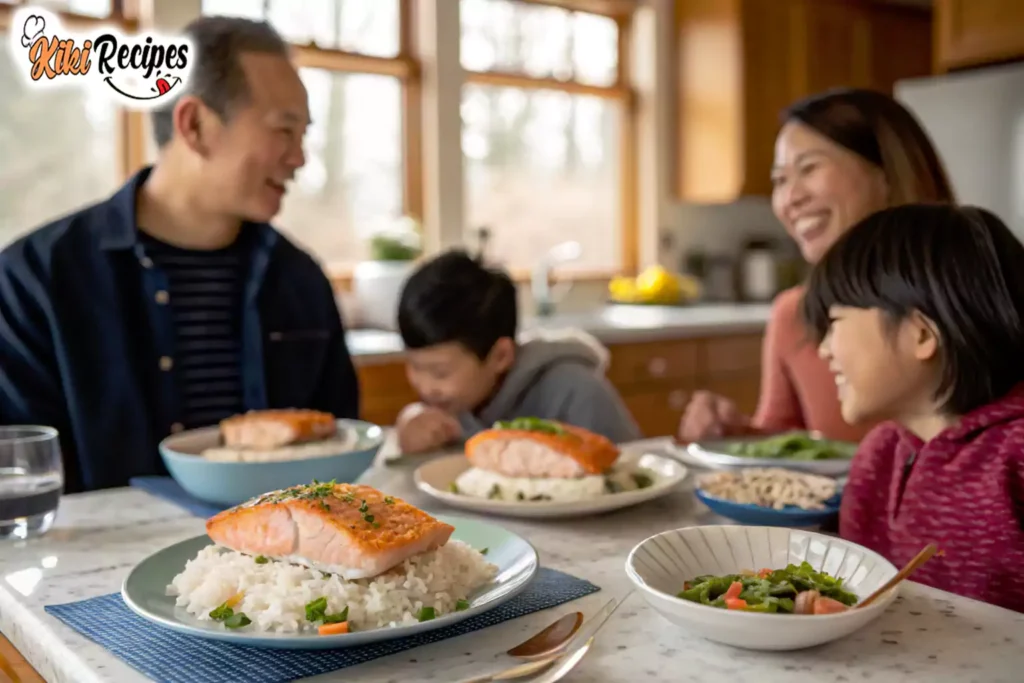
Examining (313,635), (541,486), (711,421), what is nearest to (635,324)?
(711,421)

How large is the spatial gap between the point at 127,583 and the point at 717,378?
344 cm

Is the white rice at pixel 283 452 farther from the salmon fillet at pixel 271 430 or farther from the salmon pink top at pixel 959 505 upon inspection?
the salmon pink top at pixel 959 505

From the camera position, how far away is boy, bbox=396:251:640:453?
204cm

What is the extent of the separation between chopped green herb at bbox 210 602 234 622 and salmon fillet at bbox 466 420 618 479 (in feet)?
1.77

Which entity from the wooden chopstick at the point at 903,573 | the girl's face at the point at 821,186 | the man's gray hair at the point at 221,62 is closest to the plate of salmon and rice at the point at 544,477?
the wooden chopstick at the point at 903,573

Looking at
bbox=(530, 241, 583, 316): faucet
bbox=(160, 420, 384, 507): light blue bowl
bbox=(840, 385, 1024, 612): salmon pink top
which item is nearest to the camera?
bbox=(840, 385, 1024, 612): salmon pink top

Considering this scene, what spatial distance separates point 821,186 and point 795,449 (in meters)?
0.61

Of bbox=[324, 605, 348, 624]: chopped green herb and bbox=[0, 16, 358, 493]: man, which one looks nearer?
bbox=[324, 605, 348, 624]: chopped green herb

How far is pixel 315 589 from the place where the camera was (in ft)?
2.77

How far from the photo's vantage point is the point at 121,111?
133 inches

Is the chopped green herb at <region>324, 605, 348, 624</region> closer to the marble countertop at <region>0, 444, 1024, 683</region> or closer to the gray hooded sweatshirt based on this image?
the marble countertop at <region>0, 444, 1024, 683</region>

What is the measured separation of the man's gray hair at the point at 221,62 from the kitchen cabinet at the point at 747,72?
3.06 m

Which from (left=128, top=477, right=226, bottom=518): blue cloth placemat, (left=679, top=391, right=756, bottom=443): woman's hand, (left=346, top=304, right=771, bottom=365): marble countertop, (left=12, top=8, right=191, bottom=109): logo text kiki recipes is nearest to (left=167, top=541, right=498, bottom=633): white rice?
(left=128, top=477, right=226, bottom=518): blue cloth placemat

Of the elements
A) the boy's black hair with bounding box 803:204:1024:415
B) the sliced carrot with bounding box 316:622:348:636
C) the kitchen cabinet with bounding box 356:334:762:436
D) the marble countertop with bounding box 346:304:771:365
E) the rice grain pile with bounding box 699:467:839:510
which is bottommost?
the kitchen cabinet with bounding box 356:334:762:436
